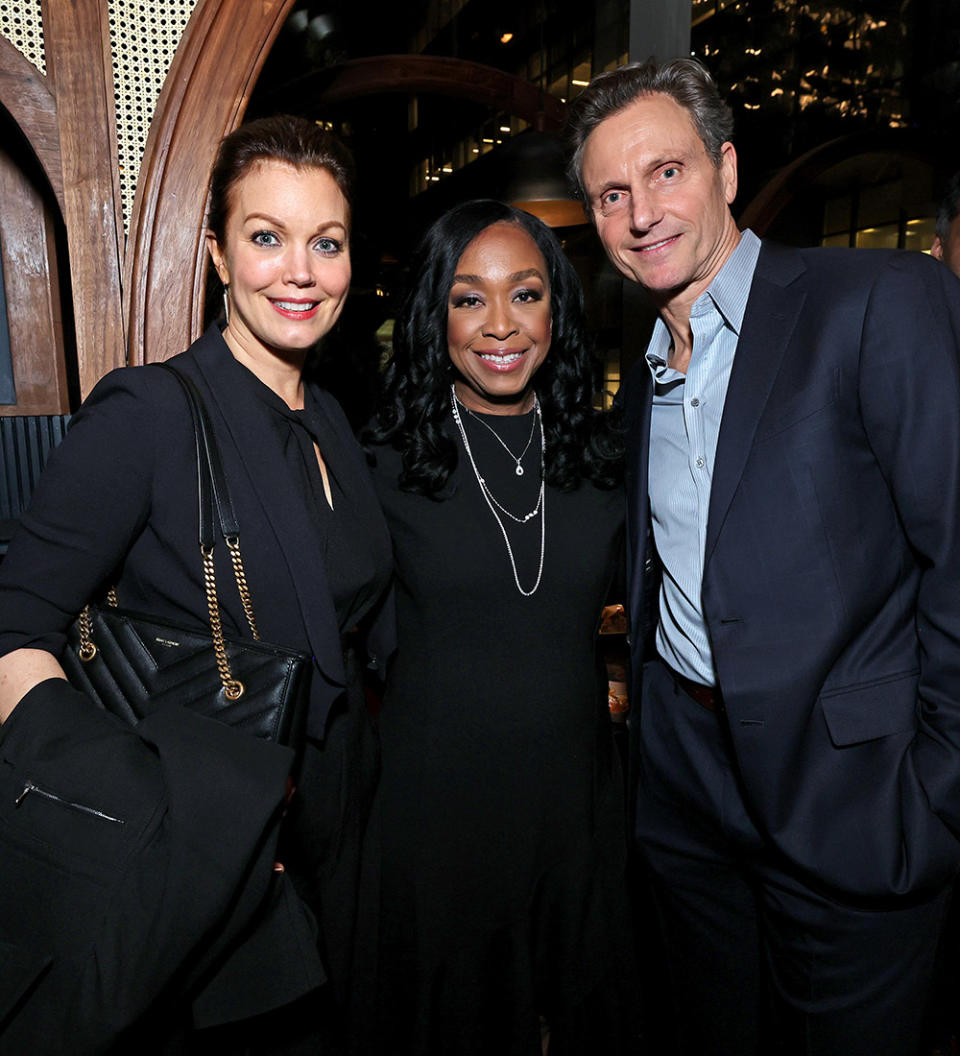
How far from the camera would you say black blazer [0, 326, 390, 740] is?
3.76ft

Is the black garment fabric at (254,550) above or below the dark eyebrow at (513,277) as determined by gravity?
below

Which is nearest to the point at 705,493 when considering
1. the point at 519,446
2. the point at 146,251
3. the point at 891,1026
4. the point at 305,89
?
the point at 519,446

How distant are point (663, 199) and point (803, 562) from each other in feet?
2.68

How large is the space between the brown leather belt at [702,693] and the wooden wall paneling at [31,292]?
200 centimetres

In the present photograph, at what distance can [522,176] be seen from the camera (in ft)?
13.3

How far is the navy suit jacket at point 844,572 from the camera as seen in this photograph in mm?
1249

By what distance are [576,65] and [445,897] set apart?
19.8m

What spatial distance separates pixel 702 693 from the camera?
5.19ft

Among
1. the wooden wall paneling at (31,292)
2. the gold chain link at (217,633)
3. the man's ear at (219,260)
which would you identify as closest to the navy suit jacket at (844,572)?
the gold chain link at (217,633)

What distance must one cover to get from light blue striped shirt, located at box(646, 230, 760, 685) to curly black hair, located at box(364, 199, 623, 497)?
11.6 inches

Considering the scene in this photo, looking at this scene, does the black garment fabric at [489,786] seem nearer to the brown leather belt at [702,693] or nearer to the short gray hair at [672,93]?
the brown leather belt at [702,693]

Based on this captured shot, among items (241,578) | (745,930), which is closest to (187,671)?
(241,578)

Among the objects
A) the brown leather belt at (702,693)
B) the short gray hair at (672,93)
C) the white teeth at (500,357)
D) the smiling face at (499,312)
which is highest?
the short gray hair at (672,93)

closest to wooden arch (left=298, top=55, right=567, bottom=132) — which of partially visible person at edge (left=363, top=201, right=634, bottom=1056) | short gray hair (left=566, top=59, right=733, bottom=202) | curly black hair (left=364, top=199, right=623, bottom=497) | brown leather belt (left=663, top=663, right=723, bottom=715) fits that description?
curly black hair (left=364, top=199, right=623, bottom=497)
